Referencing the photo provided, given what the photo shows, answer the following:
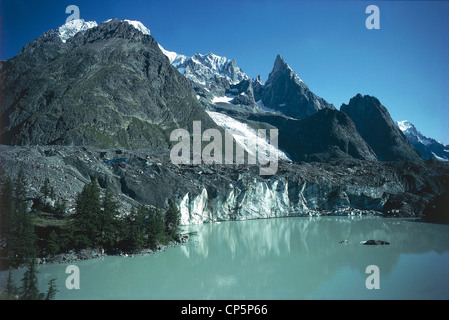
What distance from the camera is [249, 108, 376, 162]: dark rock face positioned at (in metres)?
171

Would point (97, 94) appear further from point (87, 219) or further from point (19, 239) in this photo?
point (19, 239)

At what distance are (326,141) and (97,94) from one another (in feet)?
405

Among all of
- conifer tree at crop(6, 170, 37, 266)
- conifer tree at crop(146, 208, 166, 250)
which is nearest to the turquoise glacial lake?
conifer tree at crop(6, 170, 37, 266)

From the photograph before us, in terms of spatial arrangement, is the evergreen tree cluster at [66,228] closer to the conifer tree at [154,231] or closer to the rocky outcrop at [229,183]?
the conifer tree at [154,231]

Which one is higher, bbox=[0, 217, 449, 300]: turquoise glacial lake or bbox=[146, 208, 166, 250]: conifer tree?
bbox=[146, 208, 166, 250]: conifer tree

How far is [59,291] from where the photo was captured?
24938mm

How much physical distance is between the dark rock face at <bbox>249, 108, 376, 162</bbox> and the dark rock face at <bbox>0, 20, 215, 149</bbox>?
6081 cm

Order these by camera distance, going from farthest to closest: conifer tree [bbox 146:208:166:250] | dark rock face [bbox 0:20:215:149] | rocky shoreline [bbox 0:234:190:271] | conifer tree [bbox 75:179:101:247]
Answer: dark rock face [bbox 0:20:215:149]
conifer tree [bbox 146:208:166:250]
conifer tree [bbox 75:179:101:247]
rocky shoreline [bbox 0:234:190:271]

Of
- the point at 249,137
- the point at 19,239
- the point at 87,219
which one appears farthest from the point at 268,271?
the point at 249,137

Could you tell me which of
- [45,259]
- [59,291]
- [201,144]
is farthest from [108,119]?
[59,291]

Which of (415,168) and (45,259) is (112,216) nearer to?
(45,259)

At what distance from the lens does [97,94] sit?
119250mm

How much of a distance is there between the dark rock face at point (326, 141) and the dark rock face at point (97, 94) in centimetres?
6081

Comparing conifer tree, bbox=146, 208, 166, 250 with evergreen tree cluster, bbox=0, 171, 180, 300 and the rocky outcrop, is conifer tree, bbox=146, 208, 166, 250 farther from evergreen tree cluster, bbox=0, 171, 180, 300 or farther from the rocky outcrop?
the rocky outcrop
